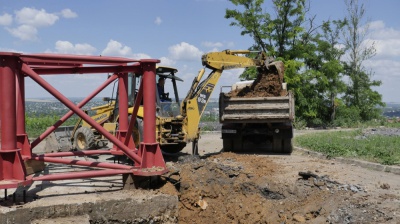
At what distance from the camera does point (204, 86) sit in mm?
10594

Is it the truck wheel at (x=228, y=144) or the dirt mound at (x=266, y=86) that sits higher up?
the dirt mound at (x=266, y=86)

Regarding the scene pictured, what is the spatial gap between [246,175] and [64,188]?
376 cm

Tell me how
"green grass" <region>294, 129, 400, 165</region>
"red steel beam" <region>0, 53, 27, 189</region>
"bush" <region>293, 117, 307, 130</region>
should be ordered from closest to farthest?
"red steel beam" <region>0, 53, 27, 189</region> → "green grass" <region>294, 129, 400, 165</region> → "bush" <region>293, 117, 307, 130</region>

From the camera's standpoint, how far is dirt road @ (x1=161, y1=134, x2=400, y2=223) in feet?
20.5

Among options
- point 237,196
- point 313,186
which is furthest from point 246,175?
point 313,186

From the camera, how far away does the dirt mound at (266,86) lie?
1167 cm

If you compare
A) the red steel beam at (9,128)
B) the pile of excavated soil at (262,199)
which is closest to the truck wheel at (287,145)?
the pile of excavated soil at (262,199)

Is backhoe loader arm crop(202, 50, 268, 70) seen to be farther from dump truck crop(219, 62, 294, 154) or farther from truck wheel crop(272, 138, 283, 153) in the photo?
truck wheel crop(272, 138, 283, 153)

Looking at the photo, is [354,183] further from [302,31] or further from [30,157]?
[302,31]

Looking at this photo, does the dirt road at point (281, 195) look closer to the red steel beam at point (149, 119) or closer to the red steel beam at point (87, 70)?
the red steel beam at point (149, 119)

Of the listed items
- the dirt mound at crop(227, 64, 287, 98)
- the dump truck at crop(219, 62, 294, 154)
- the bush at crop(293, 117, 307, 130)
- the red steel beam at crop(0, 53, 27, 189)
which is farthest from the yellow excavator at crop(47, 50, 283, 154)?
the bush at crop(293, 117, 307, 130)

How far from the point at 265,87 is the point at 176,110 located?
2.91m

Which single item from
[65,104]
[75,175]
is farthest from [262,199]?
[65,104]

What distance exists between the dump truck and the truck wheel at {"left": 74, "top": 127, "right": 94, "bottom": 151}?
3899 millimetres
